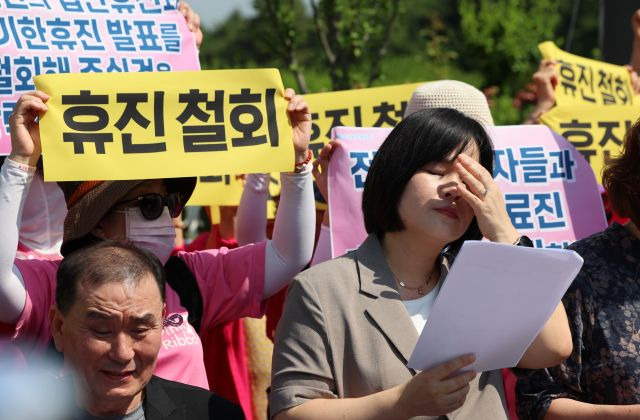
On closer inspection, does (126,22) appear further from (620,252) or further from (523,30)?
(523,30)

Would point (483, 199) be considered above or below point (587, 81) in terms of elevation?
above

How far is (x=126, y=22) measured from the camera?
13.9 ft

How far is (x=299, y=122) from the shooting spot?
361 centimetres

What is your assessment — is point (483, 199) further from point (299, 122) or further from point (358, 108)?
point (358, 108)

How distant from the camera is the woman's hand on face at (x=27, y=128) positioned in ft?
10.3

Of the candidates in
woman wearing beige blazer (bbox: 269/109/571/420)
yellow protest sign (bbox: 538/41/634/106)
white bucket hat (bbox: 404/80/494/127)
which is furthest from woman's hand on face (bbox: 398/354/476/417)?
yellow protest sign (bbox: 538/41/634/106)

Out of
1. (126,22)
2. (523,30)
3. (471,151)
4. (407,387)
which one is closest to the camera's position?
(407,387)

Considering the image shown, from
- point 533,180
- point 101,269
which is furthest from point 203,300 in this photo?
point 533,180

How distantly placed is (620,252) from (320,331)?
1.00 m

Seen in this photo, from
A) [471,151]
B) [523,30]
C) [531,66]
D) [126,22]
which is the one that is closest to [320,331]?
[471,151]

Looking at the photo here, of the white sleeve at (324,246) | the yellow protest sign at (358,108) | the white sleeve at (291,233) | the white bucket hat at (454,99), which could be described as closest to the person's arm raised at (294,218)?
the white sleeve at (291,233)

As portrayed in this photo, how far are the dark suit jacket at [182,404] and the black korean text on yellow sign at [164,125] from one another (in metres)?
0.73

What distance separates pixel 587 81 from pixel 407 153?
10.3 ft

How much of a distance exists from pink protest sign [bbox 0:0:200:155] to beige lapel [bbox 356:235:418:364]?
1589mm
